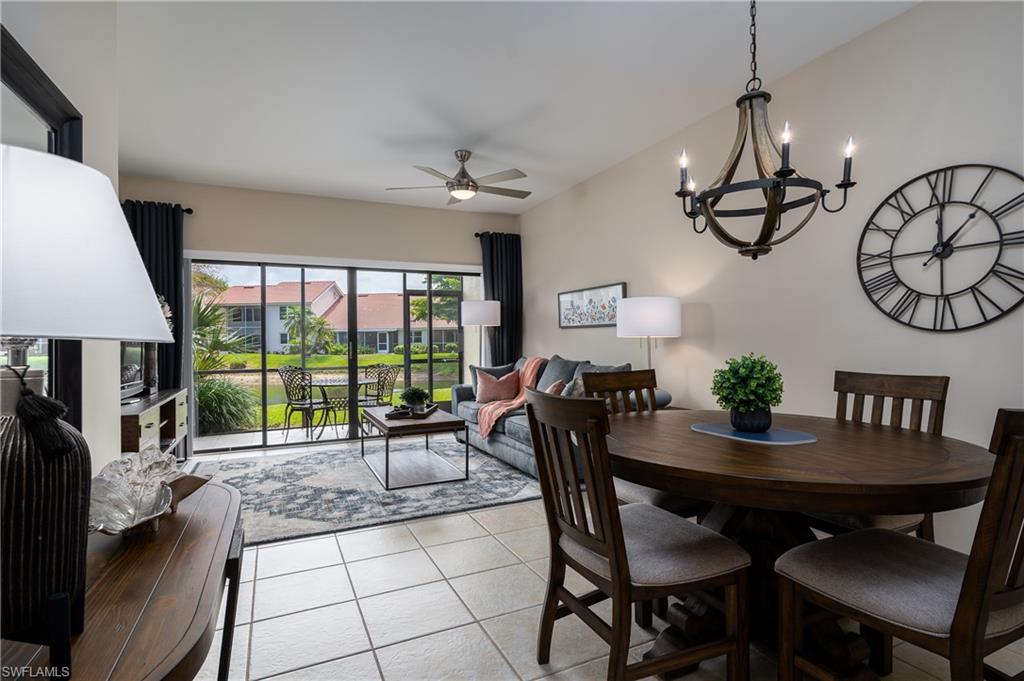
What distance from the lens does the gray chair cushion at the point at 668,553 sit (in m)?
1.51

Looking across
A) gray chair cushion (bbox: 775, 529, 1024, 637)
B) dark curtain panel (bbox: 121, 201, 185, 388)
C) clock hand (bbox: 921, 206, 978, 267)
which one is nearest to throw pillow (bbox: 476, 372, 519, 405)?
dark curtain panel (bbox: 121, 201, 185, 388)

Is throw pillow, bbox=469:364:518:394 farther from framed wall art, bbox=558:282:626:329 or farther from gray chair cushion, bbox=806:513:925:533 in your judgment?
gray chair cushion, bbox=806:513:925:533

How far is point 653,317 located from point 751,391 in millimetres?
1708

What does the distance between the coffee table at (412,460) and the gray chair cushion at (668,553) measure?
8.07 ft

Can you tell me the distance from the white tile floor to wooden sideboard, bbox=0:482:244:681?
85 cm

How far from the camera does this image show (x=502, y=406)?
486 centimetres

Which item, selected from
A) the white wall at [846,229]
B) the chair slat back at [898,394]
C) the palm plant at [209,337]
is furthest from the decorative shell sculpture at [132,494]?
the palm plant at [209,337]

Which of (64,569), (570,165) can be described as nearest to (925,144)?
(570,165)

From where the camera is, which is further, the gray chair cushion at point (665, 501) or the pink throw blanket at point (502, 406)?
the pink throw blanket at point (502, 406)

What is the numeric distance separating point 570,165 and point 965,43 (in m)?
2.91

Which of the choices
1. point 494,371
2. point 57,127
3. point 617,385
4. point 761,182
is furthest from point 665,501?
point 494,371

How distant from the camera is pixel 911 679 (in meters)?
1.75

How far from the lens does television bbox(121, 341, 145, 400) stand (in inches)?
148

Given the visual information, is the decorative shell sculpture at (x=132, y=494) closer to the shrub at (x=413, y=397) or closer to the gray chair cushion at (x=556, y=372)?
the shrub at (x=413, y=397)
